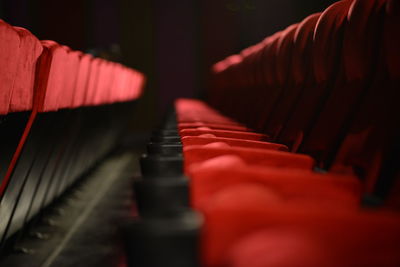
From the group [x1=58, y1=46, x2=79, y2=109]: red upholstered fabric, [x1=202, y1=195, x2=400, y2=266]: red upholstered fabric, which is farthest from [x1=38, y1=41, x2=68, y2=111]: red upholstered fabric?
[x1=202, y1=195, x2=400, y2=266]: red upholstered fabric

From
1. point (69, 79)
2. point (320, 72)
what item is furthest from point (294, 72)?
point (69, 79)

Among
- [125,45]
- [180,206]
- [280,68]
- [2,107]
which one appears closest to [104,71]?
[280,68]

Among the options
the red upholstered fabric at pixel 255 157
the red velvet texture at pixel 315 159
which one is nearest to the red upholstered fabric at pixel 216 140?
the red velvet texture at pixel 315 159

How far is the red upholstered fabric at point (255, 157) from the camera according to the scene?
0.33m

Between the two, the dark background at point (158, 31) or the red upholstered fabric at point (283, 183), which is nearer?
the red upholstered fabric at point (283, 183)

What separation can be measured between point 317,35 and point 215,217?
1.08 feet

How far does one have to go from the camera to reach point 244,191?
20 centimetres

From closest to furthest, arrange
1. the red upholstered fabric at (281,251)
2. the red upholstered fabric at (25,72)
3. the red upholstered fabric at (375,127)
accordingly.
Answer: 1. the red upholstered fabric at (281,251)
2. the red upholstered fabric at (375,127)
3. the red upholstered fabric at (25,72)

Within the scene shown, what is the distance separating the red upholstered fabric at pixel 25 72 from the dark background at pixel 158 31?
228 centimetres

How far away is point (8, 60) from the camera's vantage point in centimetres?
40

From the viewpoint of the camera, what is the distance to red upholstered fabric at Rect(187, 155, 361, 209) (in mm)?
229

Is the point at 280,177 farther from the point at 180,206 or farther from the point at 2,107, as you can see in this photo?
the point at 2,107

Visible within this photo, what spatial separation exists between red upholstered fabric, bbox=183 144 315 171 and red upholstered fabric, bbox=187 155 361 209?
3.4 inches

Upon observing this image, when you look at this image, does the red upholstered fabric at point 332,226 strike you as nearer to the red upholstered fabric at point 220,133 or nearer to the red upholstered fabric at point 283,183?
the red upholstered fabric at point 283,183
